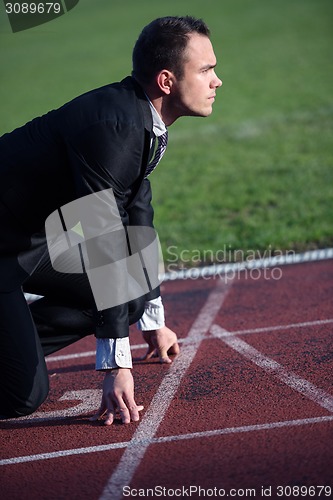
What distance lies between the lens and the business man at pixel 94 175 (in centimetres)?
365

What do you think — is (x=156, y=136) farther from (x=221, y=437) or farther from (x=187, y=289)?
(x=187, y=289)

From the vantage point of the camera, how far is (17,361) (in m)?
4.00

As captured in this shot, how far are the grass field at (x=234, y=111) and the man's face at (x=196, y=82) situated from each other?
3425mm

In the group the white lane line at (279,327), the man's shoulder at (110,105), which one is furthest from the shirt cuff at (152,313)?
the man's shoulder at (110,105)

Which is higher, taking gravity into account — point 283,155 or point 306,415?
point 306,415

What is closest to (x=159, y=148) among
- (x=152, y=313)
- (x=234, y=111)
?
(x=152, y=313)

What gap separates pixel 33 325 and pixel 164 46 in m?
1.54

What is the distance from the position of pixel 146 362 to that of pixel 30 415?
858 millimetres

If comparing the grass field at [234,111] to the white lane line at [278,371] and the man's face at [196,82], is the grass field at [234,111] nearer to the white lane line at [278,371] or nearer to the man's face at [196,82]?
the white lane line at [278,371]

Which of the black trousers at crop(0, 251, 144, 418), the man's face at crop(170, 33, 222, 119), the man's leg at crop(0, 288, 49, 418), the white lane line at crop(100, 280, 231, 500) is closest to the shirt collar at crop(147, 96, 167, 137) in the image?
the man's face at crop(170, 33, 222, 119)

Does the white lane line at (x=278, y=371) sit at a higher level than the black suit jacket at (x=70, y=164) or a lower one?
lower

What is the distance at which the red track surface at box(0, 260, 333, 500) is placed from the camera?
3.30 metres

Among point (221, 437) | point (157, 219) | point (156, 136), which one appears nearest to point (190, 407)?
point (221, 437)

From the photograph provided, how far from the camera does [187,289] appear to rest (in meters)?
6.48
